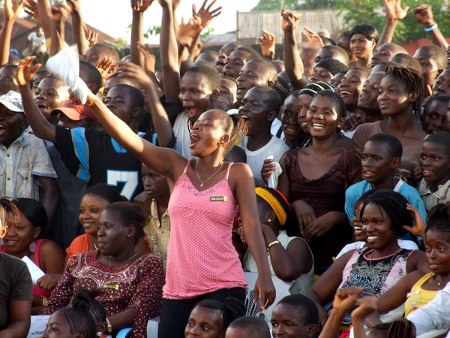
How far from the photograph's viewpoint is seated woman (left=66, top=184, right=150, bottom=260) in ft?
20.4

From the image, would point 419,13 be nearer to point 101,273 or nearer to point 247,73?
point 247,73

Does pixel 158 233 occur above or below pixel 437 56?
below

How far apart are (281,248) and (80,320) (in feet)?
4.65

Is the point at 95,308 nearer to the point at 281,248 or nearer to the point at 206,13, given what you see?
the point at 281,248

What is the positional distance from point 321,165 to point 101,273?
179cm

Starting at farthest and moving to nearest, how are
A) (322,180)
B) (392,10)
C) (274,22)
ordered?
(274,22) < (392,10) < (322,180)

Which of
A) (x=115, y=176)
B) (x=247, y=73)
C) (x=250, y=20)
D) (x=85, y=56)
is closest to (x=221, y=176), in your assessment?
(x=115, y=176)

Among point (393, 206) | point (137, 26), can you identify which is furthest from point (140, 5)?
point (393, 206)

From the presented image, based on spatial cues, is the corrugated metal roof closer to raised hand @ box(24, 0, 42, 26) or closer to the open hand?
raised hand @ box(24, 0, 42, 26)

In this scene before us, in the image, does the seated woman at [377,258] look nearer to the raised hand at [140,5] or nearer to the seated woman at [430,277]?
the seated woman at [430,277]

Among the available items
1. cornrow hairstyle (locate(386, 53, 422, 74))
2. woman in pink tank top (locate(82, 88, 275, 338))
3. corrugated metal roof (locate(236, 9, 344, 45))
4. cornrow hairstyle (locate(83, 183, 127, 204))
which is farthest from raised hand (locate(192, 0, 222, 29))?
corrugated metal roof (locate(236, 9, 344, 45))

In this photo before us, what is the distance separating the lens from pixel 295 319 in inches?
190

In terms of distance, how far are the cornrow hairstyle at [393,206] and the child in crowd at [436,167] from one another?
454mm

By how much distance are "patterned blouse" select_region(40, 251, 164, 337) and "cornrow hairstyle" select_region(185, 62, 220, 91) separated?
5.74 feet
